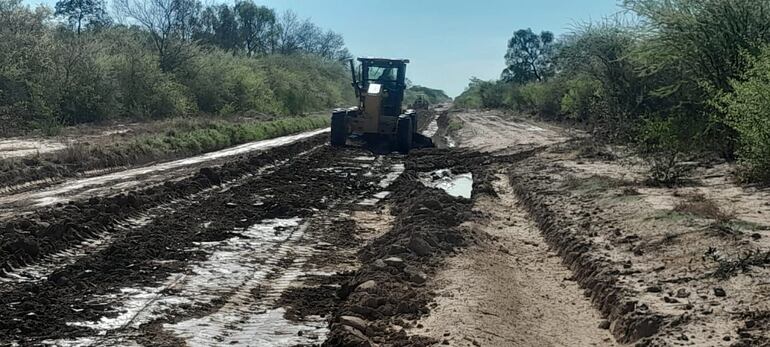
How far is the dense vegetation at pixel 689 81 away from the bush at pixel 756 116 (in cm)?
2

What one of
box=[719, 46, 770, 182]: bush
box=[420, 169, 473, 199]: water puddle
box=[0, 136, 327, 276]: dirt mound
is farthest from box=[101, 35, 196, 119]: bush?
box=[719, 46, 770, 182]: bush

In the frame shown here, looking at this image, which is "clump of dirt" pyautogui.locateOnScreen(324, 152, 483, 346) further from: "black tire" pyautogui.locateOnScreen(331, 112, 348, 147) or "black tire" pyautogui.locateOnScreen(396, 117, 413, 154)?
"black tire" pyautogui.locateOnScreen(331, 112, 348, 147)

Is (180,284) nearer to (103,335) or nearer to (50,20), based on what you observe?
(103,335)

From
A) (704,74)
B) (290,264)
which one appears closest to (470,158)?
(704,74)

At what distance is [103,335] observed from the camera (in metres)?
6.45

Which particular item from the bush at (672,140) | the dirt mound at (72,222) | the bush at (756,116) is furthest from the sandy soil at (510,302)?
the bush at (672,140)

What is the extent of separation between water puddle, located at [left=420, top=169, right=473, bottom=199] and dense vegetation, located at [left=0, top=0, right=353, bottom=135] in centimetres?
1345

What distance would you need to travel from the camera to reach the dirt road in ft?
22.0

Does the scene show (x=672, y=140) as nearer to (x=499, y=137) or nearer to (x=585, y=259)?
(x=585, y=259)

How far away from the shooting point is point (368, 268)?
886cm

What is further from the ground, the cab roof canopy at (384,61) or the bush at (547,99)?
the cab roof canopy at (384,61)

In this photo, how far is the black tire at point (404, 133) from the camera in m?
25.7

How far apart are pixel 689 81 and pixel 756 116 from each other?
641 cm

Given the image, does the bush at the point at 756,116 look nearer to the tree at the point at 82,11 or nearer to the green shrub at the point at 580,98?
the green shrub at the point at 580,98
